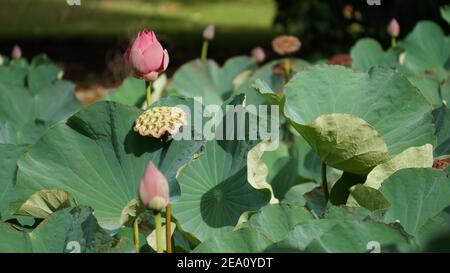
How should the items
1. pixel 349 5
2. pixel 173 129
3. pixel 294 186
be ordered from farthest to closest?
pixel 349 5 < pixel 294 186 < pixel 173 129

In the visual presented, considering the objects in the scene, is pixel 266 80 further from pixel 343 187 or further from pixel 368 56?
pixel 343 187

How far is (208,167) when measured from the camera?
3.67ft

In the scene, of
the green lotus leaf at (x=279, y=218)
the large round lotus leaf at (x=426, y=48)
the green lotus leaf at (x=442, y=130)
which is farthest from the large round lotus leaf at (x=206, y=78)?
the green lotus leaf at (x=279, y=218)

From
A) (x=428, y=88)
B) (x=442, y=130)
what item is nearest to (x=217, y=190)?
(x=442, y=130)

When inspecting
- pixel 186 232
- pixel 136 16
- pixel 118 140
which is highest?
pixel 136 16

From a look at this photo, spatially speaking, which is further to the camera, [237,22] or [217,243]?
[237,22]

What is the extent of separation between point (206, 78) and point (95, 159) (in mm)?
953

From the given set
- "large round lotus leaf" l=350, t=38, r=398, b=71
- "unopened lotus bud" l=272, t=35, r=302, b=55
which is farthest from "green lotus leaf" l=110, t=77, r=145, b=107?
"large round lotus leaf" l=350, t=38, r=398, b=71

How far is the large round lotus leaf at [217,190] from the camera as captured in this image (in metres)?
1.10

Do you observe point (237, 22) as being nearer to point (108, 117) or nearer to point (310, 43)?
point (310, 43)

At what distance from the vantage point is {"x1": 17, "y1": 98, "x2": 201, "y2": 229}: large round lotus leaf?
1109mm

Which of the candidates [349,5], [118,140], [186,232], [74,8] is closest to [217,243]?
[186,232]

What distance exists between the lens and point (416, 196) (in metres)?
1.00

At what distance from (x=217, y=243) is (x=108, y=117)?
290 millimetres
